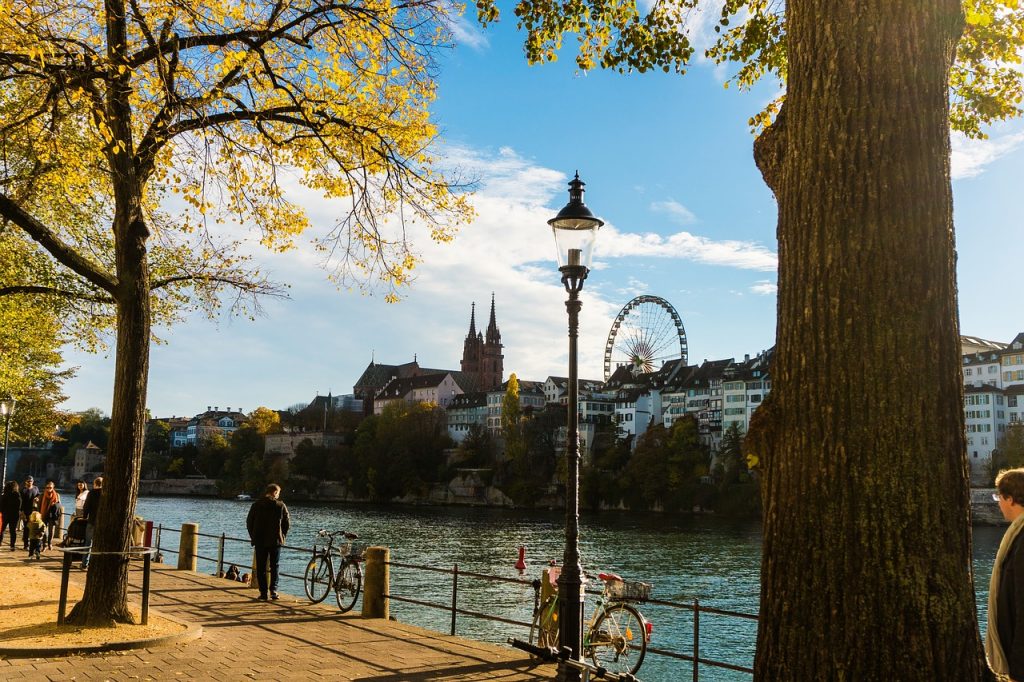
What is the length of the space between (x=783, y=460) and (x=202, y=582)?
13879 millimetres

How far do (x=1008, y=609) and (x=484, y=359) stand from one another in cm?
17752

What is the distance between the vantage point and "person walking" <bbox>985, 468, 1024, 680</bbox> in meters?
4.76

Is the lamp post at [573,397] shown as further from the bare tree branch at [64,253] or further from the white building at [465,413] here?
the white building at [465,413]

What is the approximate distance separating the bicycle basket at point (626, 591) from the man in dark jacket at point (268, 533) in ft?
19.3

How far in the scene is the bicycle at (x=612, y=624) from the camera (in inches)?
402

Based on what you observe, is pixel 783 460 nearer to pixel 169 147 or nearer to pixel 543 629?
pixel 543 629

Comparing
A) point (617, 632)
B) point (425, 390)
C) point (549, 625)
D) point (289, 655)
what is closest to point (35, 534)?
point (289, 655)

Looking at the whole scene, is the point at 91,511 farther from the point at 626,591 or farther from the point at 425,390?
the point at 425,390

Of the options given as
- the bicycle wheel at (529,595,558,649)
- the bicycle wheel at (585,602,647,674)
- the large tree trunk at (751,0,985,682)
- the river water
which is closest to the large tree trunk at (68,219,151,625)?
the bicycle wheel at (529,595,558,649)

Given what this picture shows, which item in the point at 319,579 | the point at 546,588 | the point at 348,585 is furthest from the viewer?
the point at 319,579

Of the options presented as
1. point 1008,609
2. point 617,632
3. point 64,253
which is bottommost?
point 617,632

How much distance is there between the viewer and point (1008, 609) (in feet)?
16.1

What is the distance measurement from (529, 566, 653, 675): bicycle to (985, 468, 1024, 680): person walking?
537cm

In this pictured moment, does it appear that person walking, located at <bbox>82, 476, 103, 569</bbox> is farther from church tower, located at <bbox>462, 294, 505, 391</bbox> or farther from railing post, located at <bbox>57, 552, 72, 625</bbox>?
church tower, located at <bbox>462, 294, 505, 391</bbox>
